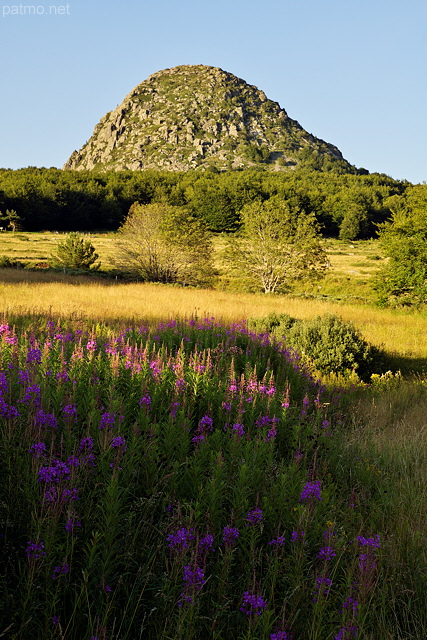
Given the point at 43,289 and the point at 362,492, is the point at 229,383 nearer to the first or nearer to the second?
the point at 362,492

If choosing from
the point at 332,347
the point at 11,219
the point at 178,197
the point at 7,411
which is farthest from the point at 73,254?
the point at 178,197

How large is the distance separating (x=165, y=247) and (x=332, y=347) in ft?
82.1

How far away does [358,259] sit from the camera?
2488 inches

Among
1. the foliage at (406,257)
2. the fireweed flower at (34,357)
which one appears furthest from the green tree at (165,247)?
the fireweed flower at (34,357)

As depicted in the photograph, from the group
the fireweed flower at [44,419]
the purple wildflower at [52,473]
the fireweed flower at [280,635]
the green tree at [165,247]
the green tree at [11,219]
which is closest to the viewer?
the fireweed flower at [280,635]

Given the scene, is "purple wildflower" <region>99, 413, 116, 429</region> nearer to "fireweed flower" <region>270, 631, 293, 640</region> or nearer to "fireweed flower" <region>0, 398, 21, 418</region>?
"fireweed flower" <region>0, 398, 21, 418</region>

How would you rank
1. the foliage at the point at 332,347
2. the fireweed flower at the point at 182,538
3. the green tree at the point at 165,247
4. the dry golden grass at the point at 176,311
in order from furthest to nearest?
the green tree at the point at 165,247 < the dry golden grass at the point at 176,311 < the foliage at the point at 332,347 < the fireweed flower at the point at 182,538

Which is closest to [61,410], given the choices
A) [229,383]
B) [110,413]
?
[110,413]

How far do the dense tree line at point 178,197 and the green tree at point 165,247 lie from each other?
151ft

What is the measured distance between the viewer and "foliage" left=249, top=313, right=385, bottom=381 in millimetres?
9344

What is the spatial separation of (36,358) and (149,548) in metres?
2.87

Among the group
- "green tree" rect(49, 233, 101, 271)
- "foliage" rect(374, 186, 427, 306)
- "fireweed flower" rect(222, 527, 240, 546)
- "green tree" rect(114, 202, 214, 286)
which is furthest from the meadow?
"green tree" rect(49, 233, 101, 271)

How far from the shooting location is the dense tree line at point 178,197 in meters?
84.7

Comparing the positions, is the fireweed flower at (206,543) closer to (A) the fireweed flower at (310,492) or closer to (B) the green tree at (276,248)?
(A) the fireweed flower at (310,492)
